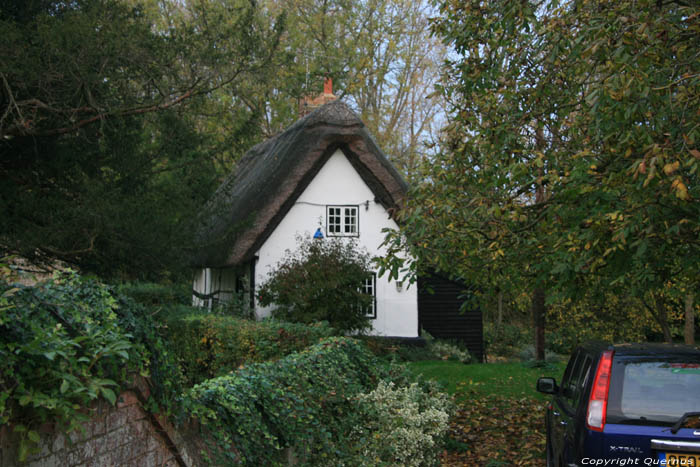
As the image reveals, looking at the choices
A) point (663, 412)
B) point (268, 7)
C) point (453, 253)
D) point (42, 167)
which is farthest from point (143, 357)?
point (268, 7)

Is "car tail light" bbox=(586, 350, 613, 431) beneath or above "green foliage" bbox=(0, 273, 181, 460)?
beneath

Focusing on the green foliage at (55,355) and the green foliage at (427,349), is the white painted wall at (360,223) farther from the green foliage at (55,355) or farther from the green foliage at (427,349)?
the green foliage at (55,355)

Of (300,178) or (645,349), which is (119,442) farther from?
(300,178)

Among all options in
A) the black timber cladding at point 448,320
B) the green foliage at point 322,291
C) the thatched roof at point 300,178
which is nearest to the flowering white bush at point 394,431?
the green foliage at point 322,291

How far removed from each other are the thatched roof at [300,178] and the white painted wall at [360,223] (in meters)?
0.27

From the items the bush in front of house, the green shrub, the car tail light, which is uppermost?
the green shrub

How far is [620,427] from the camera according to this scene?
479 centimetres

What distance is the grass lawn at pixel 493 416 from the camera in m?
8.91

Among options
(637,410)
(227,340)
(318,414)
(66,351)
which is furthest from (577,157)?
(227,340)

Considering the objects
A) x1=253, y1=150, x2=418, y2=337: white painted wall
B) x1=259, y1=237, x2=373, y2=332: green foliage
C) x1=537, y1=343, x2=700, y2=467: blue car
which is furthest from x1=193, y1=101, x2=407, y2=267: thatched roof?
x1=537, y1=343, x2=700, y2=467: blue car

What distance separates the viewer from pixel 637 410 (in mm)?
4867

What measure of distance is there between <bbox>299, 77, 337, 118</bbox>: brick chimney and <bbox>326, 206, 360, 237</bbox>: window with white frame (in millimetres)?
5697

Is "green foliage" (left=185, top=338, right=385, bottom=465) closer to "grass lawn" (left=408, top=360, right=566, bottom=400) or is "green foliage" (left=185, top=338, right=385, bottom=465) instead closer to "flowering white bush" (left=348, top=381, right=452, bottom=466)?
"flowering white bush" (left=348, top=381, right=452, bottom=466)

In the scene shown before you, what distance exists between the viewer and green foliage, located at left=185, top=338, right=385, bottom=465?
221 inches
